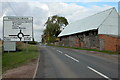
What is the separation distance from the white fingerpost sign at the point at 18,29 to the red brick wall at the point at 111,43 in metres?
12.8

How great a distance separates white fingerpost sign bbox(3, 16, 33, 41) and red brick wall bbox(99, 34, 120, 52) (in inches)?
502

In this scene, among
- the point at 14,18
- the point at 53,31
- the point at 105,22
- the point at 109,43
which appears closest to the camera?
the point at 14,18

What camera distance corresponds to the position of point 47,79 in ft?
26.4

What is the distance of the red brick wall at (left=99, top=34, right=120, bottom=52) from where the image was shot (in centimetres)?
2589

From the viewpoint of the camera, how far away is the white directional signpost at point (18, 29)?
25609 mm

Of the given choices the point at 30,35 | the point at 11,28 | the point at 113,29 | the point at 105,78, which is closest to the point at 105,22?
the point at 113,29

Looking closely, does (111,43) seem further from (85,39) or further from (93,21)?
(93,21)

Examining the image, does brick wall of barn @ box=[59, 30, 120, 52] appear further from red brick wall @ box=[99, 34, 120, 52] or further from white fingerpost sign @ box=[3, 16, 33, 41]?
white fingerpost sign @ box=[3, 16, 33, 41]

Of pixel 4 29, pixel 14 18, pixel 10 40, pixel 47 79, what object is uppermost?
pixel 14 18

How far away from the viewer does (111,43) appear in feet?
88.7

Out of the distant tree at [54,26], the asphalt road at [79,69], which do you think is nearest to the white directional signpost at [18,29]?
the asphalt road at [79,69]

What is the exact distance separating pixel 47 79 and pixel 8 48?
2187 centimetres

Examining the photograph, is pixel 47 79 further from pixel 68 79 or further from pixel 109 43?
pixel 109 43

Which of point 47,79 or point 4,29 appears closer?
point 47,79
